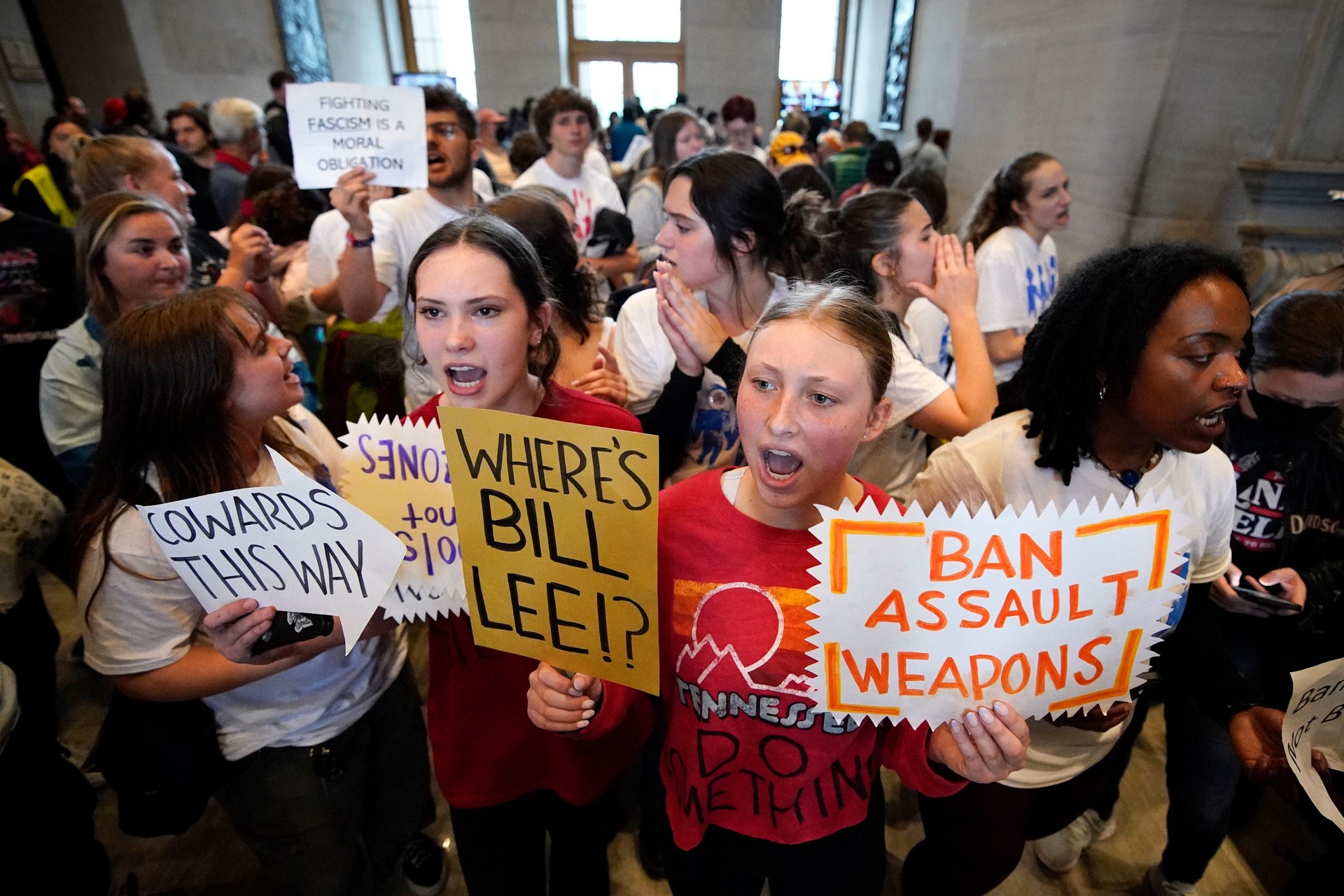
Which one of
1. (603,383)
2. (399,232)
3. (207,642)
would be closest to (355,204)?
(399,232)

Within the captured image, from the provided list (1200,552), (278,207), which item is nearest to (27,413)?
(278,207)

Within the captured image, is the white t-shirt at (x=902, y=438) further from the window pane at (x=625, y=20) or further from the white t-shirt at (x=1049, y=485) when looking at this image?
the window pane at (x=625, y=20)

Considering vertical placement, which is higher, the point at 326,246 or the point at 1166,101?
the point at 1166,101

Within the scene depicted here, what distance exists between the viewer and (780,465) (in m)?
1.08

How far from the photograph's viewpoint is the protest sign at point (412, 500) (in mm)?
1163

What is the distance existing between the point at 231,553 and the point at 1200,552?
1.70 m

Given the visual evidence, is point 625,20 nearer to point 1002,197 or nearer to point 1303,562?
point 1002,197

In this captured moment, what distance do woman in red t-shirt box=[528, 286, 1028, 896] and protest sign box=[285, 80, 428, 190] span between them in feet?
6.34

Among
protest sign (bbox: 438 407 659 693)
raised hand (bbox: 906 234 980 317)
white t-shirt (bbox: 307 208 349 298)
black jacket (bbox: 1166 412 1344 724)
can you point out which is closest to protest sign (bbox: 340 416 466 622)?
protest sign (bbox: 438 407 659 693)

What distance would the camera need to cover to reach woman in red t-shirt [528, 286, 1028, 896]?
108 centimetres

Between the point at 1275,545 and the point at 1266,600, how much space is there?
0.23 meters

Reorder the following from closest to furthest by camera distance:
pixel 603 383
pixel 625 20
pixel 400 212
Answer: pixel 603 383
pixel 400 212
pixel 625 20

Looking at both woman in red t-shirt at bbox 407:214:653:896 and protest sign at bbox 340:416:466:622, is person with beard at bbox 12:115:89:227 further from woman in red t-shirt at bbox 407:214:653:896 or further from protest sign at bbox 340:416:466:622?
protest sign at bbox 340:416:466:622

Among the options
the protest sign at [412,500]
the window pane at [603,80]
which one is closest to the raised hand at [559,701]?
the protest sign at [412,500]
